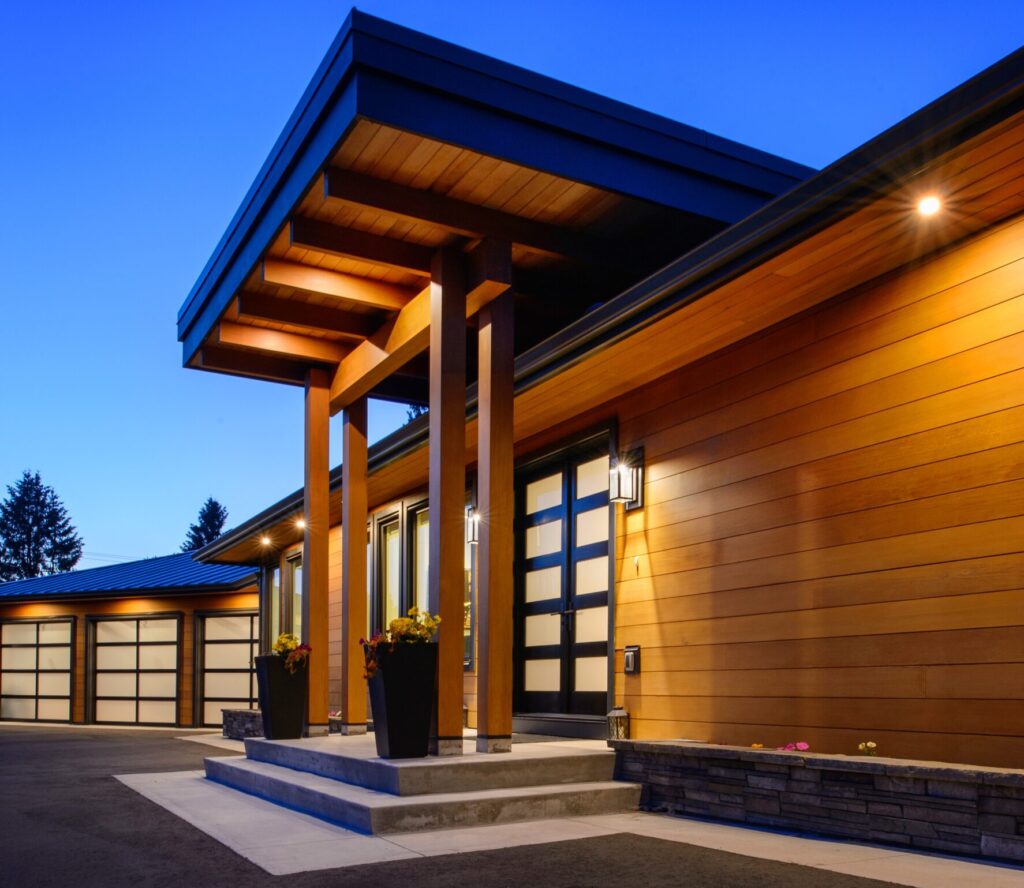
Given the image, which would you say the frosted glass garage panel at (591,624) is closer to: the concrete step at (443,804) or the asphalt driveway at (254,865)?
the concrete step at (443,804)

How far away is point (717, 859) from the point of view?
4684 mm

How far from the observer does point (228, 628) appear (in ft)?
69.0

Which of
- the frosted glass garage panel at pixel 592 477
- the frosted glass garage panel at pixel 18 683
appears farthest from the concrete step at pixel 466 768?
the frosted glass garage panel at pixel 18 683

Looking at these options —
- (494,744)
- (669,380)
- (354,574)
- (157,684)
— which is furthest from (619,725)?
(157,684)

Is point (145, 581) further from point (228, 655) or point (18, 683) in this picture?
point (18, 683)

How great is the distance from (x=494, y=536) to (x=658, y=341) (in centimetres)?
165

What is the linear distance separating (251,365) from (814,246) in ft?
19.4

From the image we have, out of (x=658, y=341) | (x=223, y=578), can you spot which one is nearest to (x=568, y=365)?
(x=658, y=341)

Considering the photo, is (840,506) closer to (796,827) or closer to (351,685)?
(796,827)

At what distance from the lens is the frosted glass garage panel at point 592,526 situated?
28.0ft

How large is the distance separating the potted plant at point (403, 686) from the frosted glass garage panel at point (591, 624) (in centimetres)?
218

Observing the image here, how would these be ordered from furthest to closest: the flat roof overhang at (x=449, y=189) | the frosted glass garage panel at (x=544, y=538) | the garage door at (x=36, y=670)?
the garage door at (x=36, y=670) → the frosted glass garage panel at (x=544, y=538) → the flat roof overhang at (x=449, y=189)

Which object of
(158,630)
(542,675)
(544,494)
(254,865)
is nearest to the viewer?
(254,865)

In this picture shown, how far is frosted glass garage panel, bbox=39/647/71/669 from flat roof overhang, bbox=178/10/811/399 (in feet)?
51.0
